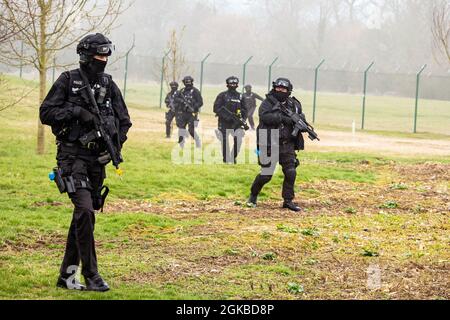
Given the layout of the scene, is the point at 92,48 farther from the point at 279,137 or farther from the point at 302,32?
the point at 302,32

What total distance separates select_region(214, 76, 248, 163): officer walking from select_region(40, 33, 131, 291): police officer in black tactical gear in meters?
11.5

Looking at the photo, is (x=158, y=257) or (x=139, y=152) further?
(x=139, y=152)

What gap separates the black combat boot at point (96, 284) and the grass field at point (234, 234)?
109mm

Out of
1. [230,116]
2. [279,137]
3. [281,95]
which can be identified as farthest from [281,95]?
[230,116]

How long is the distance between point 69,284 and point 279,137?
625cm

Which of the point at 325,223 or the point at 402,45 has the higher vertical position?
the point at 402,45

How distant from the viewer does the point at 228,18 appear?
9825cm

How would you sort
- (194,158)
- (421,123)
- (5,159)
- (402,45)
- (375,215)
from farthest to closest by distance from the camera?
(402,45), (421,123), (194,158), (5,159), (375,215)

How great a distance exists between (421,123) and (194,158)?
76.4 ft

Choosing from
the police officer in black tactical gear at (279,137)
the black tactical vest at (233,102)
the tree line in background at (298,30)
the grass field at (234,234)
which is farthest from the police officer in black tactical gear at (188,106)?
the tree line in background at (298,30)

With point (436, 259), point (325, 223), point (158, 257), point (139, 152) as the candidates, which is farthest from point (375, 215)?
point (139, 152)

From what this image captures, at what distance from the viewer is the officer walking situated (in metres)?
19.8

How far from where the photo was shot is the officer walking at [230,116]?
1984cm
